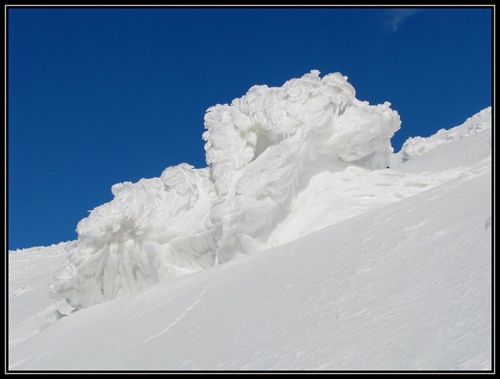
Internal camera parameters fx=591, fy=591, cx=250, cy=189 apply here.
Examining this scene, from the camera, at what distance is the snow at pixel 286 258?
16.3 feet

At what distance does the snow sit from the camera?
496 centimetres

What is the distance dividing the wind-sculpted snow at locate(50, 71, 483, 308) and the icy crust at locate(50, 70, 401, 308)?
25 millimetres

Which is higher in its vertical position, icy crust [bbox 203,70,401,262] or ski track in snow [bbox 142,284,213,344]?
icy crust [bbox 203,70,401,262]

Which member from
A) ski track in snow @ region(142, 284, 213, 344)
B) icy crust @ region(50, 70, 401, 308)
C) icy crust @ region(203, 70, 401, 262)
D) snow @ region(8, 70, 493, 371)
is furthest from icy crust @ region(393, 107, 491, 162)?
ski track in snow @ region(142, 284, 213, 344)

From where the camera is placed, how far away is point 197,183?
14531mm

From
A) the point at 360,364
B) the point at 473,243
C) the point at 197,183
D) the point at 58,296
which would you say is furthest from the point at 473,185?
the point at 58,296

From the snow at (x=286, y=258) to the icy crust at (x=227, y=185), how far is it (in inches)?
1.4

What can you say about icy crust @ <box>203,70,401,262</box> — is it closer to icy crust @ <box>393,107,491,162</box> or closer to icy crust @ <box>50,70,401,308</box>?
icy crust @ <box>50,70,401,308</box>

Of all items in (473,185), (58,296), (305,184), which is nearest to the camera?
(473,185)

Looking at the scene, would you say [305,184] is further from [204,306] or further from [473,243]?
[473,243]

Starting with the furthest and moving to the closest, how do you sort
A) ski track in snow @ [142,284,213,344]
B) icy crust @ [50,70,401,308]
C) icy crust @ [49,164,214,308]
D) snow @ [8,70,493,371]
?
icy crust @ [49,164,214,308] < icy crust @ [50,70,401,308] < ski track in snow @ [142,284,213,344] < snow @ [8,70,493,371]

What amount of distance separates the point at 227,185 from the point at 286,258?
14.4 feet

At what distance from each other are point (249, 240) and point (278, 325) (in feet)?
20.7

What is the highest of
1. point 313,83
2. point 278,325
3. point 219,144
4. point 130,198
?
point 313,83
